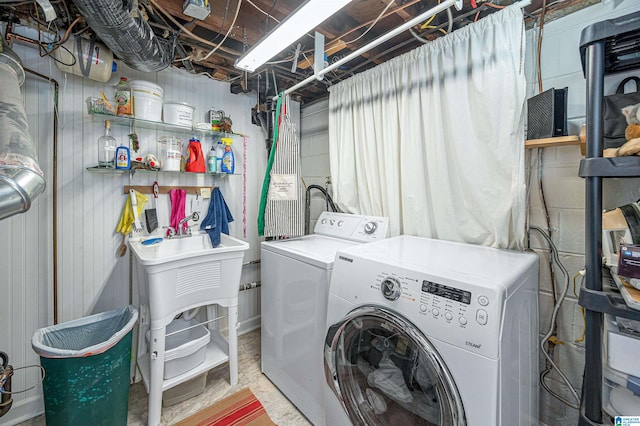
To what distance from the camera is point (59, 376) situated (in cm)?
130

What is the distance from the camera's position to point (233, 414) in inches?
66.5

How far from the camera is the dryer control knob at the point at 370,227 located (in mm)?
1959

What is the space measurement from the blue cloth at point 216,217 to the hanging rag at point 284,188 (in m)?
0.51

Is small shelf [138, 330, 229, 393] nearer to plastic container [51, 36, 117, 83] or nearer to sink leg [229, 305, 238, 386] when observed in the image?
sink leg [229, 305, 238, 386]

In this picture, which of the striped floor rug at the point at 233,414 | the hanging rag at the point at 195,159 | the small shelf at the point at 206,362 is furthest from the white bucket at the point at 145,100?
the striped floor rug at the point at 233,414

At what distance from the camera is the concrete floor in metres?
1.66

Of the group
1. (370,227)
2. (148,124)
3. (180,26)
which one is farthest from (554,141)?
(148,124)

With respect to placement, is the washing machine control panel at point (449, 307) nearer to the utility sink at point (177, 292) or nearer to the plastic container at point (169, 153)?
the utility sink at point (177, 292)

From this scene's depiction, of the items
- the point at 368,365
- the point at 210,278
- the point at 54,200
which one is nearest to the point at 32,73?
the point at 54,200

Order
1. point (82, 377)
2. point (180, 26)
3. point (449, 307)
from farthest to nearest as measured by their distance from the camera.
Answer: point (180, 26) → point (82, 377) → point (449, 307)

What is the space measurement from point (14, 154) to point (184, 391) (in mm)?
1654

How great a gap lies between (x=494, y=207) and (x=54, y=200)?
2.67 m

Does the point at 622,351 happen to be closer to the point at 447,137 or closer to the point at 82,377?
the point at 447,137

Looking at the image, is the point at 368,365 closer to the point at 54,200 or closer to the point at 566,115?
the point at 566,115
